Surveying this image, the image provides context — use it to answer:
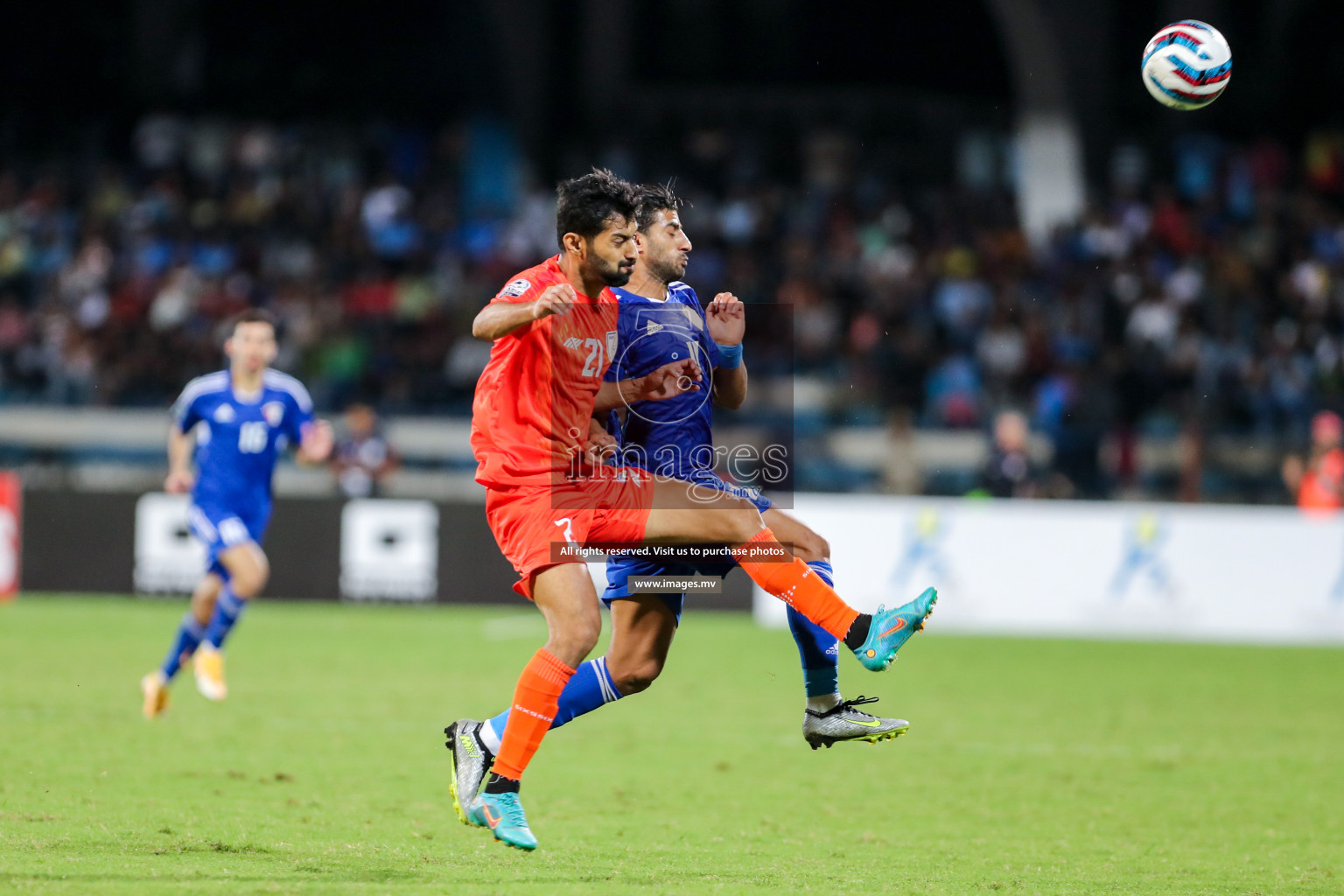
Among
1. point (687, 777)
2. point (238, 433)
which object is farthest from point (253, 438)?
point (687, 777)

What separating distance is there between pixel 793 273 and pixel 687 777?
41.0 feet

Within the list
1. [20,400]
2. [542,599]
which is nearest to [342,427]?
[20,400]

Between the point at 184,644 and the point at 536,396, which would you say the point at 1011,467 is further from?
the point at 536,396

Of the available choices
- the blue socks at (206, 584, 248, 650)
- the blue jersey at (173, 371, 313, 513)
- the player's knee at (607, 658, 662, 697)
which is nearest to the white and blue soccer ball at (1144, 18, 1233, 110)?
the player's knee at (607, 658, 662, 697)

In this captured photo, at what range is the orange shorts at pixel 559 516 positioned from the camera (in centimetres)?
552

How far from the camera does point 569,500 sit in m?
→ 5.58

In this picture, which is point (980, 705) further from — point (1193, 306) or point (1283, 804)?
point (1193, 306)

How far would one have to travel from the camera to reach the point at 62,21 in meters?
26.2

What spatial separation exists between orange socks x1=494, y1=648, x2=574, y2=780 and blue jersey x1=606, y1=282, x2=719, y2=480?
0.91 metres

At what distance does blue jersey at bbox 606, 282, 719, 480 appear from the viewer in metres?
6.12

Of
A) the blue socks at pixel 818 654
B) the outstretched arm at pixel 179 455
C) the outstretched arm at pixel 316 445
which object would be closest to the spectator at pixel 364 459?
the outstretched arm at pixel 179 455

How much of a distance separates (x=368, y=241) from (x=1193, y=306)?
10.8 m

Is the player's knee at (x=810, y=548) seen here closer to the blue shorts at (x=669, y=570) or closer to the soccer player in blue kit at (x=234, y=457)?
the blue shorts at (x=669, y=570)

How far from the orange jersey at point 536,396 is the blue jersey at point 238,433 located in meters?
4.69
